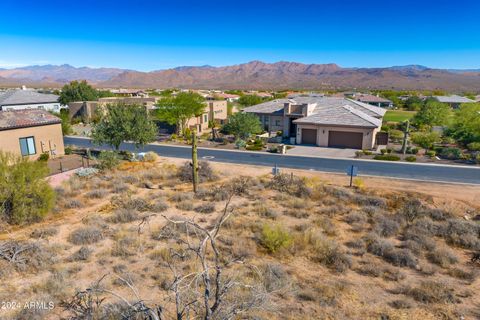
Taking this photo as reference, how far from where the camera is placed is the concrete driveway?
3788cm

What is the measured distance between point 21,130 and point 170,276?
2673 cm

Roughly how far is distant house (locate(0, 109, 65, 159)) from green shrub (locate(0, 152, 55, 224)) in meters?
13.8

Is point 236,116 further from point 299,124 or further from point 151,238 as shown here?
point 151,238

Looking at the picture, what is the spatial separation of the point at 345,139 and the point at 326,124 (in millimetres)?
3141

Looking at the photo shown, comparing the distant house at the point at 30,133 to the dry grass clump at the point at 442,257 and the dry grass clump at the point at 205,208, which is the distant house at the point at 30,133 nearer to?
the dry grass clump at the point at 205,208

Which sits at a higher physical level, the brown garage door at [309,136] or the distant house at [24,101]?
the distant house at [24,101]

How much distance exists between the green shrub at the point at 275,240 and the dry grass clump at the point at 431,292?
17.5 feet

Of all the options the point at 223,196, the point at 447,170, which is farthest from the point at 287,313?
the point at 447,170

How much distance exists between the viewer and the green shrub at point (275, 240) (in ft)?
52.0

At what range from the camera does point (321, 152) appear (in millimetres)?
39500

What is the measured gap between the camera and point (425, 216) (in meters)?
19.9

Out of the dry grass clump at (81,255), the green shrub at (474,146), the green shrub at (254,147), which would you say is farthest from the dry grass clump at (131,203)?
the green shrub at (474,146)

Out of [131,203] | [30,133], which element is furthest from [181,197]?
[30,133]

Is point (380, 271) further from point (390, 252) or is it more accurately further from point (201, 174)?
point (201, 174)
